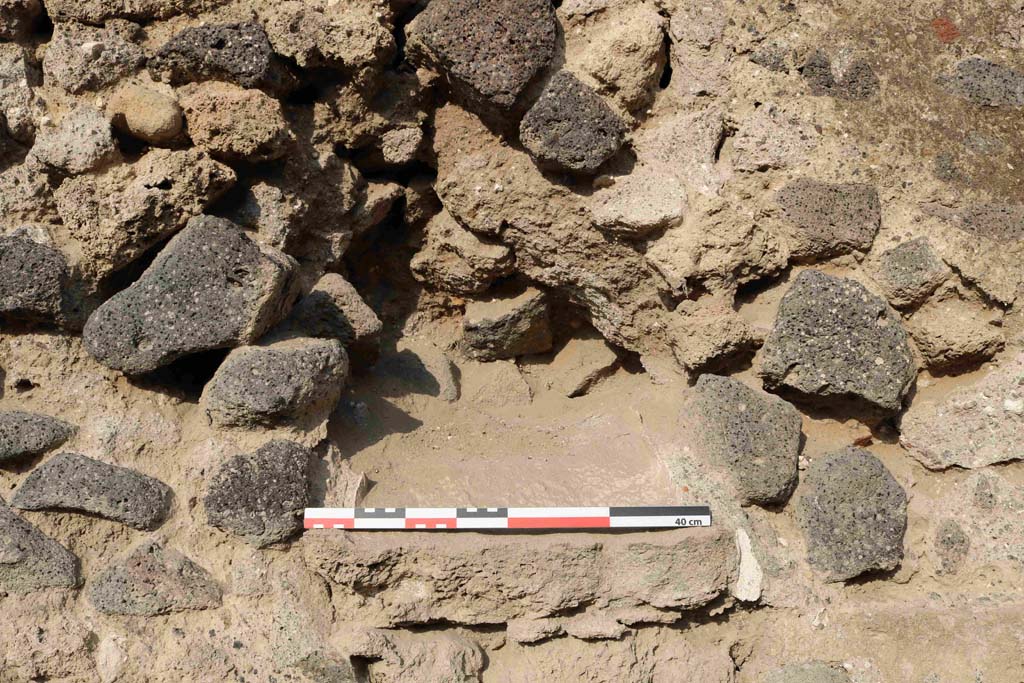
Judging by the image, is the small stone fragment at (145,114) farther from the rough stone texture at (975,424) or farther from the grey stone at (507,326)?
the rough stone texture at (975,424)

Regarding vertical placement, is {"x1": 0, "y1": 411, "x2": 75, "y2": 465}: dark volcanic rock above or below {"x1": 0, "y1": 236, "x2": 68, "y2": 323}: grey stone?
below

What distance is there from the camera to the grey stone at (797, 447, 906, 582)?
8.05 feet

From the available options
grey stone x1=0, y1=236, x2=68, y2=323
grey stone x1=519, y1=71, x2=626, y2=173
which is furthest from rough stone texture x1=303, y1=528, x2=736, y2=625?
grey stone x1=519, y1=71, x2=626, y2=173

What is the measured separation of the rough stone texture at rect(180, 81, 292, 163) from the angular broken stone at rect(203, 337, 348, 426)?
55 centimetres

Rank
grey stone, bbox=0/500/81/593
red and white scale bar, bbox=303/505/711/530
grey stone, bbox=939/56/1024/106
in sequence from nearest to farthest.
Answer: grey stone, bbox=0/500/81/593, red and white scale bar, bbox=303/505/711/530, grey stone, bbox=939/56/1024/106

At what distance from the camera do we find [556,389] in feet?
10.3

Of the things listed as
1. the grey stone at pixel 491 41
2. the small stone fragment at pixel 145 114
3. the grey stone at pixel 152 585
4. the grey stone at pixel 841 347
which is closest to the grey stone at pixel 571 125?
the grey stone at pixel 491 41

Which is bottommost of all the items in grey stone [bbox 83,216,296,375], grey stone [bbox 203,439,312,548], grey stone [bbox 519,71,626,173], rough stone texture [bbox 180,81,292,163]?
grey stone [bbox 203,439,312,548]

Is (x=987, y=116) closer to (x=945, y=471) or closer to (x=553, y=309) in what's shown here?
(x=945, y=471)

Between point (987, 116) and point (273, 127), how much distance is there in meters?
2.06

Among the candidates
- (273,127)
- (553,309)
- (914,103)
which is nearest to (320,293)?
(273,127)

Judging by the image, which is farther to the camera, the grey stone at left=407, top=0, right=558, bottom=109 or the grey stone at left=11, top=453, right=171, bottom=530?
the grey stone at left=407, top=0, right=558, bottom=109

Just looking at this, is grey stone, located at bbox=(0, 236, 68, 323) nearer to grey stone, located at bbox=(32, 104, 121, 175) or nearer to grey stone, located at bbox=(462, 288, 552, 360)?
grey stone, located at bbox=(32, 104, 121, 175)

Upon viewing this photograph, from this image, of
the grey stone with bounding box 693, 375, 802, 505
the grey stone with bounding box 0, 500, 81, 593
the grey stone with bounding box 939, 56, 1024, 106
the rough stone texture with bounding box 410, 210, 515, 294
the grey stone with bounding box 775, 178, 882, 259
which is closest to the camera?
the grey stone with bounding box 0, 500, 81, 593
